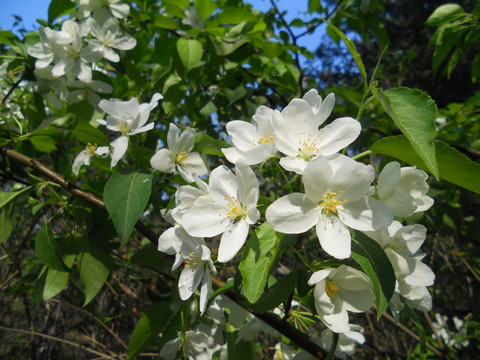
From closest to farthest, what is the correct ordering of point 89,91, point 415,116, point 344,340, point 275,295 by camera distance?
point 415,116
point 275,295
point 344,340
point 89,91

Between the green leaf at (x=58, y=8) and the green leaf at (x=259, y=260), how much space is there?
5.59 feet

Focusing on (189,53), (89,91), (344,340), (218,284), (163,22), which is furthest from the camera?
(163,22)

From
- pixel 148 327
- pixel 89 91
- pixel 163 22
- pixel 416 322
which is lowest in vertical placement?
pixel 148 327

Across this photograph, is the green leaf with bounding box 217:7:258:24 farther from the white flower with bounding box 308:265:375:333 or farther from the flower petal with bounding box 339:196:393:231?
the white flower with bounding box 308:265:375:333

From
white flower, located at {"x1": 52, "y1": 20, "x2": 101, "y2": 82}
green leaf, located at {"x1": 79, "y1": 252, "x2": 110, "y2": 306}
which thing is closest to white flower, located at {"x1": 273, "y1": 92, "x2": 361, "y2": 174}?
green leaf, located at {"x1": 79, "y1": 252, "x2": 110, "y2": 306}

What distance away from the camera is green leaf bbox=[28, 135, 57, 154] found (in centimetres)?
168

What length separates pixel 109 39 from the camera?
179 cm

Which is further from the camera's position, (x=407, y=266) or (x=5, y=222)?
(x=5, y=222)

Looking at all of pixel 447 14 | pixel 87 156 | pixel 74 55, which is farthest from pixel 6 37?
pixel 447 14

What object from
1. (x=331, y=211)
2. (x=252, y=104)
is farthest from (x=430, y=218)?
(x=331, y=211)

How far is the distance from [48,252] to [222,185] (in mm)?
807

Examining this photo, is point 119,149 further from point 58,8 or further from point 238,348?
point 58,8

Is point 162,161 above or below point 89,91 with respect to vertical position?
below

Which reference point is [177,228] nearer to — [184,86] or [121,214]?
[121,214]
